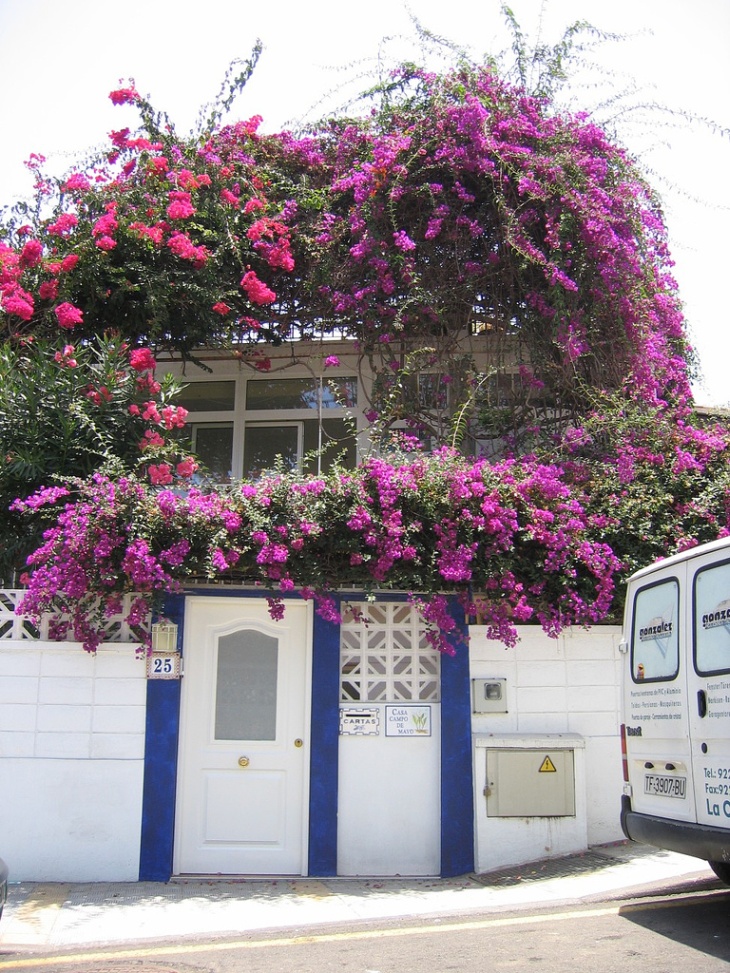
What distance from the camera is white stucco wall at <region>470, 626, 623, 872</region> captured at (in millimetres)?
8281

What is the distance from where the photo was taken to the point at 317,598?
26.4 ft

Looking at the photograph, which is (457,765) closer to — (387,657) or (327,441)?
(387,657)

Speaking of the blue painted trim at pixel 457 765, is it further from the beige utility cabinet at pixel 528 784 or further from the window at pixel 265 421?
the window at pixel 265 421

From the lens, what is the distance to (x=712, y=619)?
5.48 meters

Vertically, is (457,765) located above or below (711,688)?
below

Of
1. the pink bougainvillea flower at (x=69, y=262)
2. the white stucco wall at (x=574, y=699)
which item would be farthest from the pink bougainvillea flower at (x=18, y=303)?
the white stucco wall at (x=574, y=699)

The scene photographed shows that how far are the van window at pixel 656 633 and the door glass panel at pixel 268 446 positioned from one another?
5.56 metres

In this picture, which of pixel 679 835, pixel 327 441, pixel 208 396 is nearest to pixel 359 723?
pixel 679 835

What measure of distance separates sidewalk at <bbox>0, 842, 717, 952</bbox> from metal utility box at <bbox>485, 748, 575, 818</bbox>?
460 millimetres

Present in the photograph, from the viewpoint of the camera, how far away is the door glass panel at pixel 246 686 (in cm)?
825

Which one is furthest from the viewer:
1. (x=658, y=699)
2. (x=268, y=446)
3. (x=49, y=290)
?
(x=268, y=446)

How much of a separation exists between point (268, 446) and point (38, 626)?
4.03 metres

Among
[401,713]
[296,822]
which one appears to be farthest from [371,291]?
[296,822]

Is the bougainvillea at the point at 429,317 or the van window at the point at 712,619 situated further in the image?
the bougainvillea at the point at 429,317
